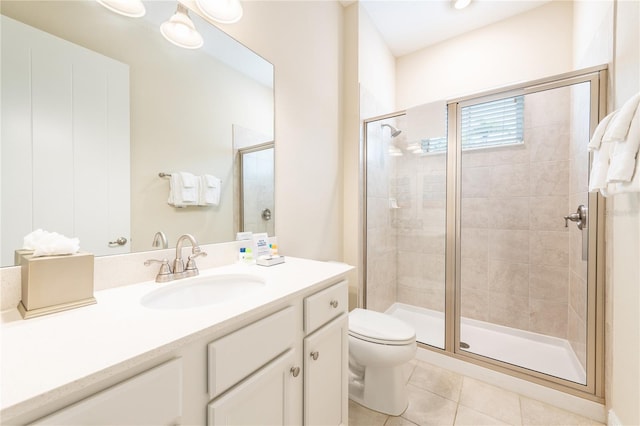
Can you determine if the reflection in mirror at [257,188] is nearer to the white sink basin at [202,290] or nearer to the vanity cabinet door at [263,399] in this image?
the white sink basin at [202,290]

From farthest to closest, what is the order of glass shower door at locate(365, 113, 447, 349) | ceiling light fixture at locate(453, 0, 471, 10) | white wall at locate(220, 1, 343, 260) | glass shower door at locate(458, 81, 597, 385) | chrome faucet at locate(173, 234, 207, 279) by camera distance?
glass shower door at locate(365, 113, 447, 349)
ceiling light fixture at locate(453, 0, 471, 10)
glass shower door at locate(458, 81, 597, 385)
white wall at locate(220, 1, 343, 260)
chrome faucet at locate(173, 234, 207, 279)

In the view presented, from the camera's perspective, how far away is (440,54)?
2578mm

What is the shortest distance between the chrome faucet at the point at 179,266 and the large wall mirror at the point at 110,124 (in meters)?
0.07

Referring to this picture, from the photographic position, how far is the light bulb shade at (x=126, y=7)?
920 millimetres

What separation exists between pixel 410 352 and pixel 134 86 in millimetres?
1763

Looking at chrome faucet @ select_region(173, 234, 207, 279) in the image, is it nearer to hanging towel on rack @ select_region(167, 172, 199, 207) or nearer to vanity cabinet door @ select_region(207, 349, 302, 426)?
hanging towel on rack @ select_region(167, 172, 199, 207)

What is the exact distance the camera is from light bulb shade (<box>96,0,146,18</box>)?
92 cm

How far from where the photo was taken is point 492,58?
2338mm

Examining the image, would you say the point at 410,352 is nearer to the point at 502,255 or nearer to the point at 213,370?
the point at 213,370

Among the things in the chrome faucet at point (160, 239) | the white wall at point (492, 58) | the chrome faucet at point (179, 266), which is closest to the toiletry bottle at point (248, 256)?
the chrome faucet at point (179, 266)

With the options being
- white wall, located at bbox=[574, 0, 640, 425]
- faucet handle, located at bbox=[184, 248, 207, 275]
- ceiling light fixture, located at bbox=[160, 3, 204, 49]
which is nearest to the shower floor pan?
white wall, located at bbox=[574, 0, 640, 425]

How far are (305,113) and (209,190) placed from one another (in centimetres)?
90

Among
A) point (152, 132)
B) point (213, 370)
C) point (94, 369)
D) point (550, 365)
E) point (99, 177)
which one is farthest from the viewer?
point (550, 365)

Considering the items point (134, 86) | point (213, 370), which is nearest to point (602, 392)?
point (213, 370)
